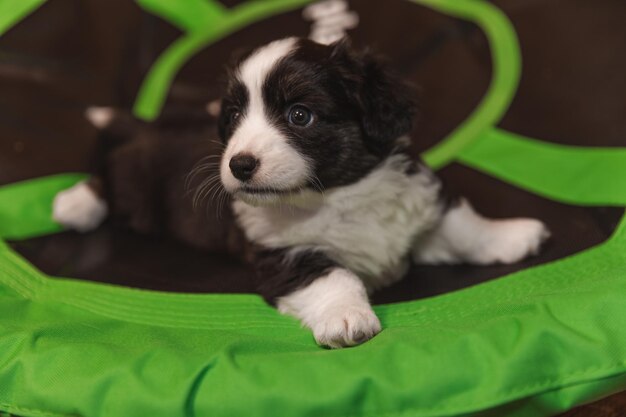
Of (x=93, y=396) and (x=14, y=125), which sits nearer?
(x=93, y=396)

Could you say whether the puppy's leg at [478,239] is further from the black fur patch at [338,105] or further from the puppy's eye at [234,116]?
the puppy's eye at [234,116]

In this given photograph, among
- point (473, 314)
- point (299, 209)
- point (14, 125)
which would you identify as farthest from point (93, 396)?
point (14, 125)

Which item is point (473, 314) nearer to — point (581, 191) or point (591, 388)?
point (591, 388)

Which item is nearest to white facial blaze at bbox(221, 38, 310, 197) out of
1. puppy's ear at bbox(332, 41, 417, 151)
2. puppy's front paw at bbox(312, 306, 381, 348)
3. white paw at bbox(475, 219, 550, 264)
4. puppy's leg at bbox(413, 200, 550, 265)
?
puppy's ear at bbox(332, 41, 417, 151)

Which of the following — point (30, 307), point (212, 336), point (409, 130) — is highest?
point (409, 130)

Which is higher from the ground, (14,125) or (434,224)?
(434,224)

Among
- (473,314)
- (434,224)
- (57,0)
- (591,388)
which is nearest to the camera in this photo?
(591,388)

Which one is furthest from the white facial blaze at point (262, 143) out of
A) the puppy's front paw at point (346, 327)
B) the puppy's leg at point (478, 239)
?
the puppy's leg at point (478, 239)
